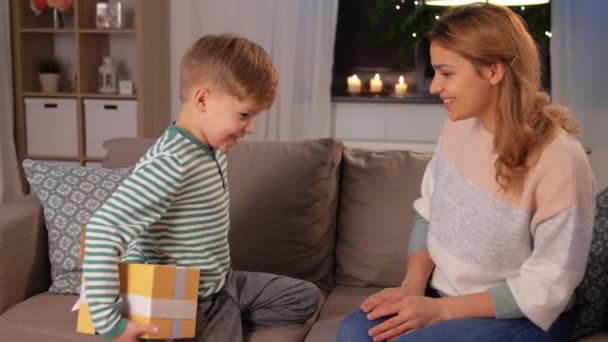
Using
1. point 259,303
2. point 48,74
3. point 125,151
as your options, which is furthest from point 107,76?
point 259,303

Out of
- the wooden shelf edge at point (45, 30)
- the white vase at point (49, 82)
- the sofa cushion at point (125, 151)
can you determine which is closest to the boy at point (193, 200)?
the sofa cushion at point (125, 151)

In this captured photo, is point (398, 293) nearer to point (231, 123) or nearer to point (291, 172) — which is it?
point (231, 123)

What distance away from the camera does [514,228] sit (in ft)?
4.62

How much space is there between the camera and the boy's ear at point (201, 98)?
152cm

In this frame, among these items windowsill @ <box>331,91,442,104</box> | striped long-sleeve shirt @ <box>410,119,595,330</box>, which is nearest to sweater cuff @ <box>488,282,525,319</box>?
striped long-sleeve shirt @ <box>410,119,595,330</box>

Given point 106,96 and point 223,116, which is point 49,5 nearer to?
point 106,96

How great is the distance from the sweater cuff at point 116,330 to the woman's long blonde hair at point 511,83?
74 cm

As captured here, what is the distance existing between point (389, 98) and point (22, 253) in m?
2.60

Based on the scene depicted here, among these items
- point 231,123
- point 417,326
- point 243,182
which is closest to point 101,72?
point 243,182

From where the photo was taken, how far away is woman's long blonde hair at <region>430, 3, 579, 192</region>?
1396mm

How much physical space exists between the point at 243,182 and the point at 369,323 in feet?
2.28

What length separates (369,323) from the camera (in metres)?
1.48

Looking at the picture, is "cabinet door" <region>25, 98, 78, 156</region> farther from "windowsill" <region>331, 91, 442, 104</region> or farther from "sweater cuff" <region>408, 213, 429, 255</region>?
"sweater cuff" <region>408, 213, 429, 255</region>

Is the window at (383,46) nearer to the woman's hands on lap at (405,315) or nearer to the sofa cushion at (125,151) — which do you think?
the sofa cushion at (125,151)
